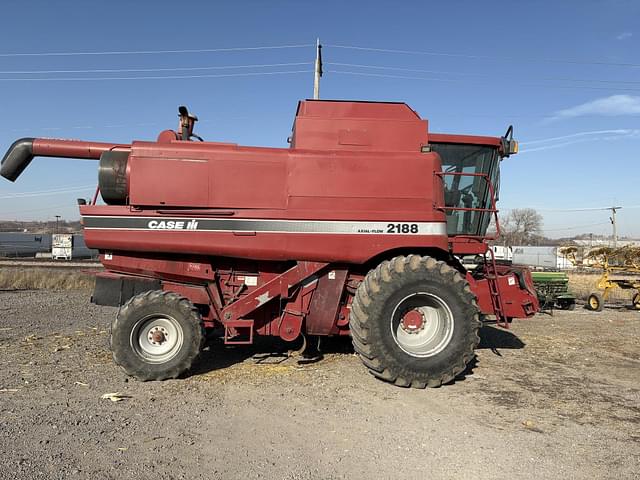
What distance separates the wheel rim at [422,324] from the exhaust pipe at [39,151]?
176 inches

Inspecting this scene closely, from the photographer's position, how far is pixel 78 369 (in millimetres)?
5867

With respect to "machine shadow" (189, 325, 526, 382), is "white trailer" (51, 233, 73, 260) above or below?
above

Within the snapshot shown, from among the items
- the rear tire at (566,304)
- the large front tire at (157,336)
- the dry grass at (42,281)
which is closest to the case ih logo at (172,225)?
the large front tire at (157,336)

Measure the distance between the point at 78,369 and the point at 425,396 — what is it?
4.33m

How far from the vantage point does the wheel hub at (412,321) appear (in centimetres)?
568

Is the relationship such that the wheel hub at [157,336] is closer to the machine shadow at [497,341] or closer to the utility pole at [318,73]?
the machine shadow at [497,341]

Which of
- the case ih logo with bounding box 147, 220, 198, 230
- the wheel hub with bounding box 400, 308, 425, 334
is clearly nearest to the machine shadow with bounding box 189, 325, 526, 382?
the wheel hub with bounding box 400, 308, 425, 334

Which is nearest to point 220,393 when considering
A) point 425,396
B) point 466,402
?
point 425,396

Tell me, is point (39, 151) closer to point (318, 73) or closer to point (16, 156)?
point (16, 156)

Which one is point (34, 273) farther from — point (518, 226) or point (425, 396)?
point (518, 226)

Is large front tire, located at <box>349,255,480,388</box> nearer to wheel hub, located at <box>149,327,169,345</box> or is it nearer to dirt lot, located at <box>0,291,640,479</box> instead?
dirt lot, located at <box>0,291,640,479</box>

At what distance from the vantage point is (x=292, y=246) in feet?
18.3

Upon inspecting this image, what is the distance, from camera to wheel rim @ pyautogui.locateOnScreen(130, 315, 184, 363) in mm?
5512

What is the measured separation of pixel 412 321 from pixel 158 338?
3.11 meters
